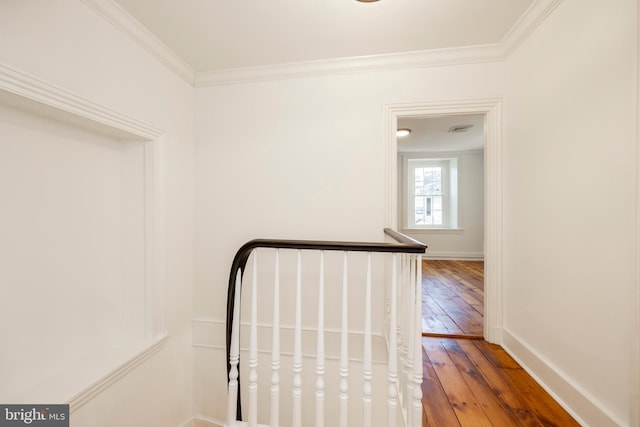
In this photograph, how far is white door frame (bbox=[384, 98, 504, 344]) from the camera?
1.93 meters

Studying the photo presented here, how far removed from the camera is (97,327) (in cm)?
158

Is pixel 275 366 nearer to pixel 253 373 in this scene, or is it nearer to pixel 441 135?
pixel 253 373

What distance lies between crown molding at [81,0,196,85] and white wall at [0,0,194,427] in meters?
0.04

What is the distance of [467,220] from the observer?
545 cm

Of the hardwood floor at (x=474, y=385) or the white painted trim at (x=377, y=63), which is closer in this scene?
the hardwood floor at (x=474, y=385)

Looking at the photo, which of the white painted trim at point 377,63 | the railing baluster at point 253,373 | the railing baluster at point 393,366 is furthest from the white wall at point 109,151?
the railing baluster at point 393,366

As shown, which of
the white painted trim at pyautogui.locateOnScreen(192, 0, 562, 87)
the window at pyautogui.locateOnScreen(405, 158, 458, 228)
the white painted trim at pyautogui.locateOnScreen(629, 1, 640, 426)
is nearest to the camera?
the white painted trim at pyautogui.locateOnScreen(629, 1, 640, 426)

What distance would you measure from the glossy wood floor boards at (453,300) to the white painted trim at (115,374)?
7.05 feet

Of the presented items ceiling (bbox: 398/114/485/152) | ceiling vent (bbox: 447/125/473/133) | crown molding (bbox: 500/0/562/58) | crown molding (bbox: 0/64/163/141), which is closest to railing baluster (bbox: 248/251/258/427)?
crown molding (bbox: 0/64/163/141)

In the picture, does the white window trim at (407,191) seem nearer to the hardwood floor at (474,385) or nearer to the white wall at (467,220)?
the white wall at (467,220)

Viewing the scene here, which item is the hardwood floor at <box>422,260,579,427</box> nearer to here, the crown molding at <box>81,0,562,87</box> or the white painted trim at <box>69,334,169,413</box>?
the white painted trim at <box>69,334,169,413</box>

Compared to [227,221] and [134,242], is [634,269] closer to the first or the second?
[227,221]

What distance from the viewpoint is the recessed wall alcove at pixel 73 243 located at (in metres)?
1.18

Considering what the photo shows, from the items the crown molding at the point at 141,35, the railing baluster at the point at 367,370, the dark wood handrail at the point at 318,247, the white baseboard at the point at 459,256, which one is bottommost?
the white baseboard at the point at 459,256
